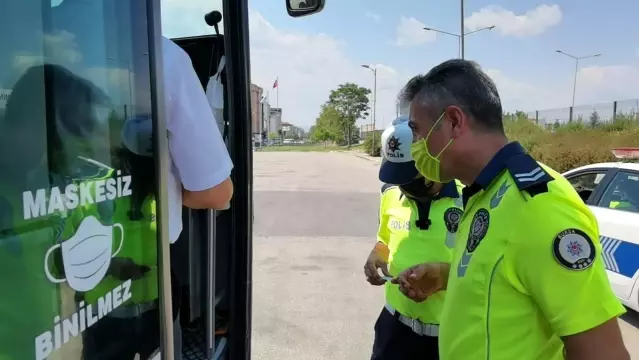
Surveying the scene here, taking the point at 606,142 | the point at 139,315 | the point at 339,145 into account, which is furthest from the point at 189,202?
the point at 339,145

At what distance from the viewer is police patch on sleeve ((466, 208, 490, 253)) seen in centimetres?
130

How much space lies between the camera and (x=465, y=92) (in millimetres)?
1451

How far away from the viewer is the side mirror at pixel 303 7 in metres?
2.30

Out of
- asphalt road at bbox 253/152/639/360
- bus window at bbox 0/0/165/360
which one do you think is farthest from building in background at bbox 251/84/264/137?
asphalt road at bbox 253/152/639/360

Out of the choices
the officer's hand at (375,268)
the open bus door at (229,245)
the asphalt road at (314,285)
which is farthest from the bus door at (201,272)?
the asphalt road at (314,285)

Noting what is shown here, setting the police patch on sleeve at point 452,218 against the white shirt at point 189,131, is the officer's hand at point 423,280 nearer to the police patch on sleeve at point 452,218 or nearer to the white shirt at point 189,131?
the police patch on sleeve at point 452,218

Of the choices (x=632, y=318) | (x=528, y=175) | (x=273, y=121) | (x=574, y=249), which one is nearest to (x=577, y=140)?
(x=273, y=121)

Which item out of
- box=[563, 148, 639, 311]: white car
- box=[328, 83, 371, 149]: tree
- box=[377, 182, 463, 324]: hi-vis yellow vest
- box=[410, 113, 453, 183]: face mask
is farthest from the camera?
box=[328, 83, 371, 149]: tree

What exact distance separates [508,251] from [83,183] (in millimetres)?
987

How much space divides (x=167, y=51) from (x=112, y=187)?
0.51 metres

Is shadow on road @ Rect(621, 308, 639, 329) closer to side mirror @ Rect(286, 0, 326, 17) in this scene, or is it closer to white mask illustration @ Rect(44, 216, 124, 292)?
side mirror @ Rect(286, 0, 326, 17)

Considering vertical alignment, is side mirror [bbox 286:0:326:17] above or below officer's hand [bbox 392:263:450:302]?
above

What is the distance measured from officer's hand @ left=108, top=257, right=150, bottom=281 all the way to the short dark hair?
3.08 ft

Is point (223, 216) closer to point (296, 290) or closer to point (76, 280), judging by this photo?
point (76, 280)
